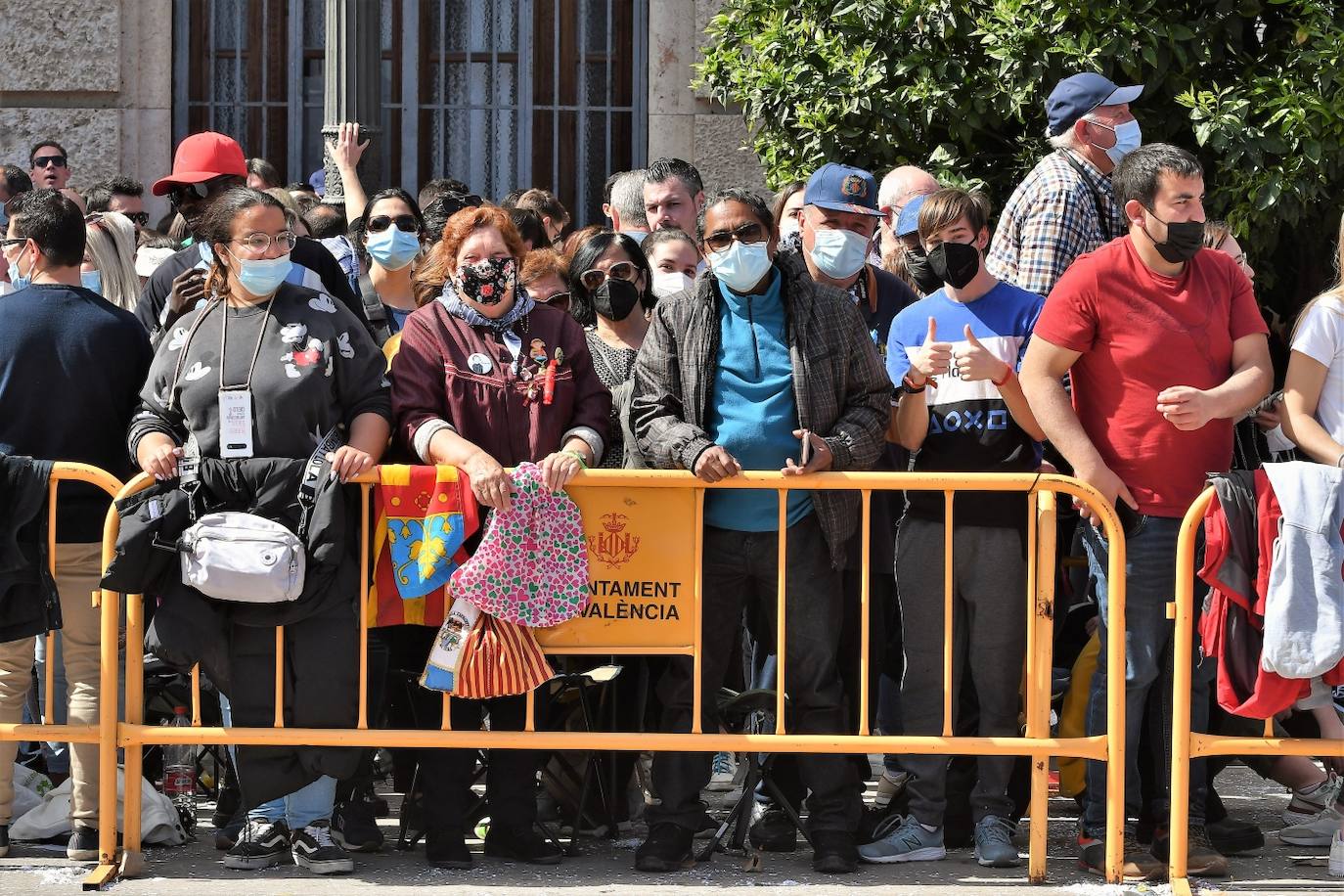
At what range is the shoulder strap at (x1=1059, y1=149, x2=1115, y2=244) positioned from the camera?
6.96 metres

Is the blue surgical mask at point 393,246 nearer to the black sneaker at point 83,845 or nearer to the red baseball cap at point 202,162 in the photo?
the red baseball cap at point 202,162

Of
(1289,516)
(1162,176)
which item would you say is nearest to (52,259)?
(1162,176)

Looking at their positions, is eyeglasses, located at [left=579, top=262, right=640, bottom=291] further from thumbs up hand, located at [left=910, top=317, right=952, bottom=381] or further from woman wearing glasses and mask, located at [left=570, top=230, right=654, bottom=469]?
thumbs up hand, located at [left=910, top=317, right=952, bottom=381]

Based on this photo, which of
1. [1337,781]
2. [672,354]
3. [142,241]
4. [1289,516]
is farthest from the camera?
[142,241]

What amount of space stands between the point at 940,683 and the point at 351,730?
6.29 feet

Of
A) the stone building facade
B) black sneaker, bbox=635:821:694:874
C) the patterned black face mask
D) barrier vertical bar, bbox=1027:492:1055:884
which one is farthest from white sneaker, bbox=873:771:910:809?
the stone building facade

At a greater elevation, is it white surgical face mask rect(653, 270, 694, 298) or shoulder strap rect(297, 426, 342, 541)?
white surgical face mask rect(653, 270, 694, 298)

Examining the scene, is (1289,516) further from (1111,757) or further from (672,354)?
(672,354)

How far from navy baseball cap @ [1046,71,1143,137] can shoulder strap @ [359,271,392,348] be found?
2.73 meters

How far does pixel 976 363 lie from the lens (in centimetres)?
579

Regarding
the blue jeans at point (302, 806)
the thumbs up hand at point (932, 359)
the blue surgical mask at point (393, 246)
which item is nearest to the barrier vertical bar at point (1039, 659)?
Answer: the thumbs up hand at point (932, 359)

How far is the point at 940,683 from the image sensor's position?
6090 mm

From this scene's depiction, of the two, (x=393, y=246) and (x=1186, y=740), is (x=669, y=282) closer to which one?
(x=393, y=246)

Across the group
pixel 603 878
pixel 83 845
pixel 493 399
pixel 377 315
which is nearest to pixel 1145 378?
pixel 493 399
